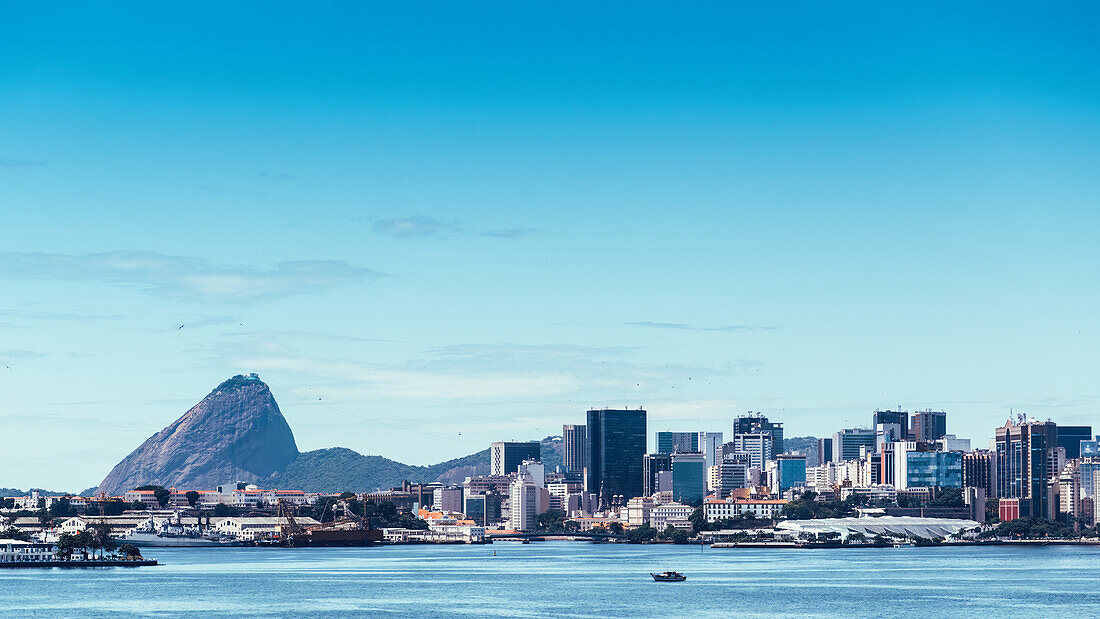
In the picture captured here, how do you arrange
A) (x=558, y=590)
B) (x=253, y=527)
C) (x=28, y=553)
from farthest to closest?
(x=253, y=527) < (x=28, y=553) < (x=558, y=590)

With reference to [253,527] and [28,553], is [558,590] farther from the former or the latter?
[253,527]

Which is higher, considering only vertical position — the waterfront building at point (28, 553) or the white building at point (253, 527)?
the waterfront building at point (28, 553)

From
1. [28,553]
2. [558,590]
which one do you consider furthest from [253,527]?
[558,590]

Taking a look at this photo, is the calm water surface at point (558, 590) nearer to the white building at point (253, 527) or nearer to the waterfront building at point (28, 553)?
the waterfront building at point (28, 553)

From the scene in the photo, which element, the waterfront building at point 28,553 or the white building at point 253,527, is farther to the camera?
the white building at point 253,527

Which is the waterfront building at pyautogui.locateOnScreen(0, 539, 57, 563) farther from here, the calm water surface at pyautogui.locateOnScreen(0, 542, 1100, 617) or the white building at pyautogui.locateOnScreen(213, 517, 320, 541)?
the white building at pyautogui.locateOnScreen(213, 517, 320, 541)

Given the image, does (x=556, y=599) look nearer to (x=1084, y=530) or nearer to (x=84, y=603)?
(x=84, y=603)

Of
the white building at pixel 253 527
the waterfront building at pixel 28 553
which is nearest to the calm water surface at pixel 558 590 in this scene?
the waterfront building at pixel 28 553

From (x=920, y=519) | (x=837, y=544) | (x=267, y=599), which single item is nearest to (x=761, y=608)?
(x=267, y=599)

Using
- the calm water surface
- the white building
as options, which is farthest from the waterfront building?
the white building

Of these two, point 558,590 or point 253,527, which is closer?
point 558,590
